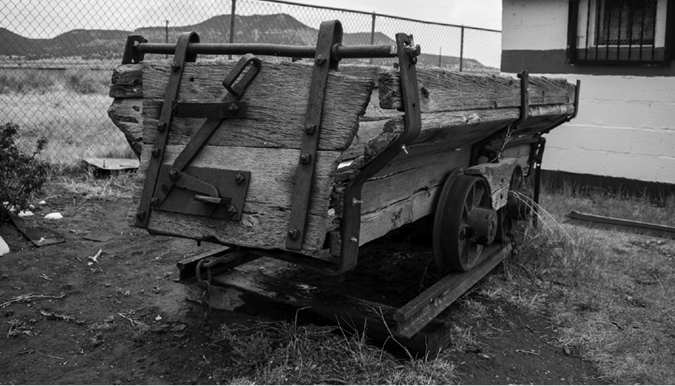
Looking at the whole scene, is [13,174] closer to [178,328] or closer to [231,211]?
[178,328]

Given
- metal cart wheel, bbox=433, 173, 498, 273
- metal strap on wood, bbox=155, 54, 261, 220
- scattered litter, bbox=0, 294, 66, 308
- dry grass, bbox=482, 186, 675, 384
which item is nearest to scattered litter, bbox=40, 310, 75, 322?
scattered litter, bbox=0, 294, 66, 308

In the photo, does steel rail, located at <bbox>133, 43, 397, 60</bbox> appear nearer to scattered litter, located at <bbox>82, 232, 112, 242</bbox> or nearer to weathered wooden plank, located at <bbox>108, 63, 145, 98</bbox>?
weathered wooden plank, located at <bbox>108, 63, 145, 98</bbox>

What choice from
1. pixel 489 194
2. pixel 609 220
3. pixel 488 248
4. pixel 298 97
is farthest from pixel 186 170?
pixel 609 220

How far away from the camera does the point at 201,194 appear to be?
→ 8.25ft

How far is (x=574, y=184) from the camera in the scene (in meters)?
7.76

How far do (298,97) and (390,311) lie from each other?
125 cm

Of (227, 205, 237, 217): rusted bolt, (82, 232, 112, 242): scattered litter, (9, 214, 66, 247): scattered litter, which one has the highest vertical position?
(227, 205, 237, 217): rusted bolt

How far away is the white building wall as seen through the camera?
709 centimetres

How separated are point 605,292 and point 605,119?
12.7 feet

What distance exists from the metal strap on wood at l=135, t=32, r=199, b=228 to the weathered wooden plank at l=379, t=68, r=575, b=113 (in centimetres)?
93

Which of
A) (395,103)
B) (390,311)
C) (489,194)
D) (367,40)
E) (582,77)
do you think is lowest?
(390,311)

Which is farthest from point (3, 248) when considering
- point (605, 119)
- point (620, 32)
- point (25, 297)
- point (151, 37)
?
point (620, 32)

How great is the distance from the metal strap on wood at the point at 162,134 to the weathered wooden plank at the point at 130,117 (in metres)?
0.34

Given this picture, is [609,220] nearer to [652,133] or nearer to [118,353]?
[652,133]
